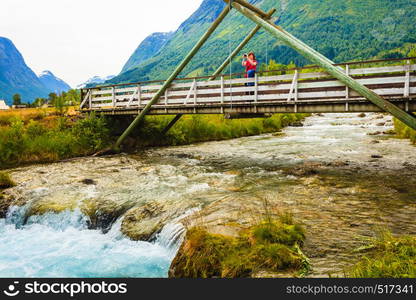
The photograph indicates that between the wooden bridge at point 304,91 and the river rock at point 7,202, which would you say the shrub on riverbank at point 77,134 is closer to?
the wooden bridge at point 304,91

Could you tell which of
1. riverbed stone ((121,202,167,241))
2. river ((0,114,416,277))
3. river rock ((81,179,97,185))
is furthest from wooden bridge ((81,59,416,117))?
riverbed stone ((121,202,167,241))

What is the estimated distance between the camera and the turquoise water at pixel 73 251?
287 inches

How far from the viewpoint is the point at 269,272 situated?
5.11 metres

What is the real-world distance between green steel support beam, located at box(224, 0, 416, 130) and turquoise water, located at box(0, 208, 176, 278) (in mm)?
8550

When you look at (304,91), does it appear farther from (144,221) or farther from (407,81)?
(144,221)

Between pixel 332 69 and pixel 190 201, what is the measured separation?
7.41 meters

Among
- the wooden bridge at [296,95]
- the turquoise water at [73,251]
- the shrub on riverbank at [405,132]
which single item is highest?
the wooden bridge at [296,95]

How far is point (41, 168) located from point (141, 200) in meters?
8.48

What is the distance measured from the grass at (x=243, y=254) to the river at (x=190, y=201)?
44 centimetres

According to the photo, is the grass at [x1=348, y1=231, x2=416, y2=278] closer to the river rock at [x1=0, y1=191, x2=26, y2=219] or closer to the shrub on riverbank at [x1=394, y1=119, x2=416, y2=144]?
the river rock at [x1=0, y1=191, x2=26, y2=219]

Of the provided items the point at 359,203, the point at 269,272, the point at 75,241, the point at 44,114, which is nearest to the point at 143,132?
the point at 44,114

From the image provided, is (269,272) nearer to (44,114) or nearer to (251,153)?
(251,153)

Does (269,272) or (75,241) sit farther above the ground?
(269,272)

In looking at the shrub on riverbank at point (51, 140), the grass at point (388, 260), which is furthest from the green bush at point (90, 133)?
the grass at point (388, 260)
